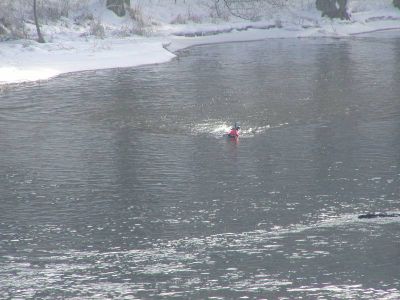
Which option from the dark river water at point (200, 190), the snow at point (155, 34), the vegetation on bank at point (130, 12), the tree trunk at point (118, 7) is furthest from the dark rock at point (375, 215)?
the tree trunk at point (118, 7)

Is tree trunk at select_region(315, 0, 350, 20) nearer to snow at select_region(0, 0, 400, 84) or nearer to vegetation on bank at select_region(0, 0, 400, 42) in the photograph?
vegetation on bank at select_region(0, 0, 400, 42)

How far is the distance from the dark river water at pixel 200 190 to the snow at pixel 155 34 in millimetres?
5026

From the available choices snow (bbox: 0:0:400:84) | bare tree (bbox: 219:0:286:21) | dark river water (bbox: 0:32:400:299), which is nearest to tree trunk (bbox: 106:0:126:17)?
snow (bbox: 0:0:400:84)

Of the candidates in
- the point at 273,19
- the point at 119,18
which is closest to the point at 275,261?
the point at 119,18

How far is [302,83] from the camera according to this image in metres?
26.6

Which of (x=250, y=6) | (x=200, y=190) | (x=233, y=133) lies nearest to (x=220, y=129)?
(x=233, y=133)

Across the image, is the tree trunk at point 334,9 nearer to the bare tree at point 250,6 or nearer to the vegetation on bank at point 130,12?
the vegetation on bank at point 130,12

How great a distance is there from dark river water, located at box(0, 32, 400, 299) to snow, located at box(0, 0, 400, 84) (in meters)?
5.03

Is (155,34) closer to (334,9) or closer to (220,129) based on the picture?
(334,9)

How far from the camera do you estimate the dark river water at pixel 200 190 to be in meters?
10.9

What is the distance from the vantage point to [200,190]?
1472 centimetres

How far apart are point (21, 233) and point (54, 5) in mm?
32750

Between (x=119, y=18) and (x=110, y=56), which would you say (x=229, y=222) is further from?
(x=119, y=18)

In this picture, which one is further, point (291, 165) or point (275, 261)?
point (291, 165)
